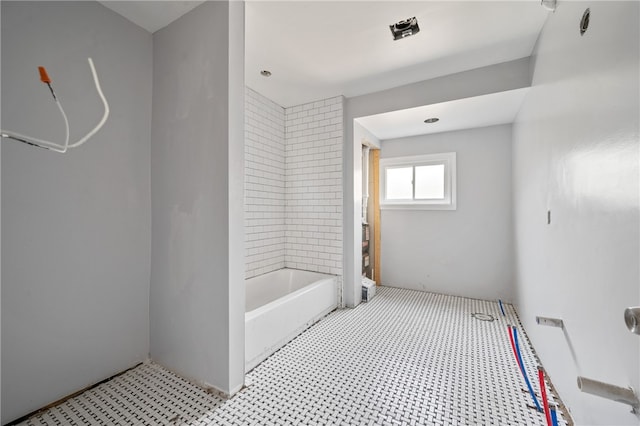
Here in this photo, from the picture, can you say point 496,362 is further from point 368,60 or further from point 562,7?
point 368,60

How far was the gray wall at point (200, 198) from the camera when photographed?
1.64 m

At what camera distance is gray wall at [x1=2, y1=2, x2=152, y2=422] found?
1.40 m

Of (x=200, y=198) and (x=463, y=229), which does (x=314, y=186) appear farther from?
(x=463, y=229)

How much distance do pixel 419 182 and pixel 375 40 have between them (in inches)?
87.0

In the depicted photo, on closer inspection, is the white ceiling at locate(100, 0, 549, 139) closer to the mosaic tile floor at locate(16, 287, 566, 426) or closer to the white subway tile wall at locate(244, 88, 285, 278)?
the white subway tile wall at locate(244, 88, 285, 278)

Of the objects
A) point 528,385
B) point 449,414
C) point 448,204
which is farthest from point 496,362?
point 448,204

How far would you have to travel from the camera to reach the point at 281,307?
224cm

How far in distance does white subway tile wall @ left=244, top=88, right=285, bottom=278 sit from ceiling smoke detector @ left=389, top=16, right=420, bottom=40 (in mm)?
1612

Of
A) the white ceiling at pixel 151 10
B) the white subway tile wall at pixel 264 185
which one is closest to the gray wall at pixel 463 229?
the white subway tile wall at pixel 264 185

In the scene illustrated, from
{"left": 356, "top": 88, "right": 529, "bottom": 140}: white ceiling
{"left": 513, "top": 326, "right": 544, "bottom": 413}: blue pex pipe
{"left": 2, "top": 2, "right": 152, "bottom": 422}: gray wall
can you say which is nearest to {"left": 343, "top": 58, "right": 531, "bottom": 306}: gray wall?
{"left": 356, "top": 88, "right": 529, "bottom": 140}: white ceiling

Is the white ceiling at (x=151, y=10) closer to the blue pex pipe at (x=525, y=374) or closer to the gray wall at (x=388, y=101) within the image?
the gray wall at (x=388, y=101)

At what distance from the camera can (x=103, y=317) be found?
1.74 metres

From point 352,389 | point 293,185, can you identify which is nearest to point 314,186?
point 293,185

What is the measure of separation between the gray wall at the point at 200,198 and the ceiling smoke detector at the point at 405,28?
1.09 meters
